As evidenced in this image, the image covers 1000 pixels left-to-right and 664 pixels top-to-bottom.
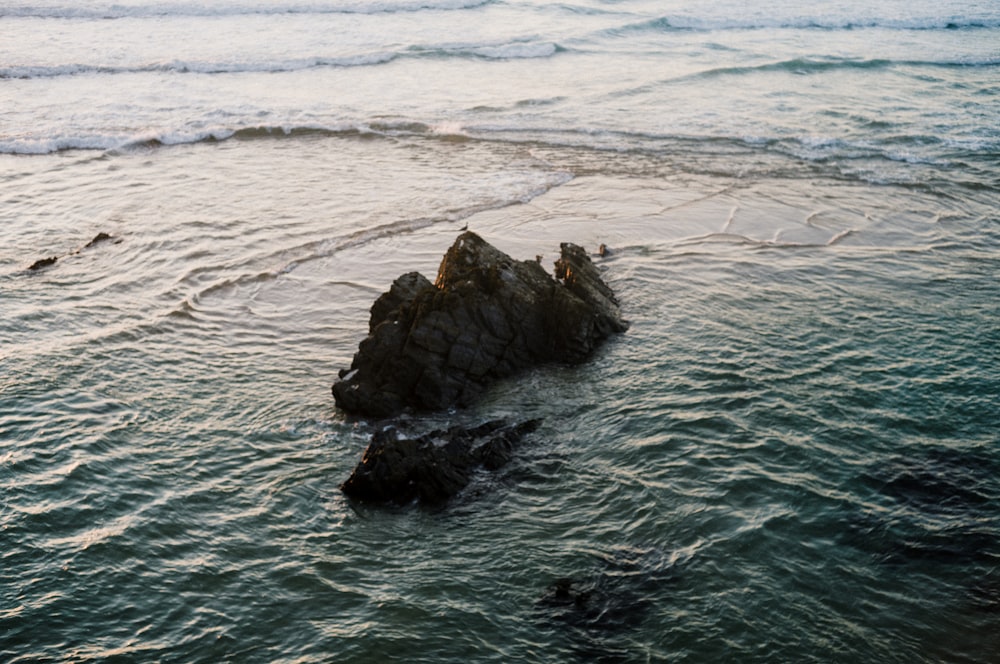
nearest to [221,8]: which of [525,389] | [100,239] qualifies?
[100,239]

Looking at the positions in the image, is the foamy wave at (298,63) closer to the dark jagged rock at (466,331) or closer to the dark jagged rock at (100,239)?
the dark jagged rock at (100,239)

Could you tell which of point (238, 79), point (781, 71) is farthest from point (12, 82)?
point (781, 71)

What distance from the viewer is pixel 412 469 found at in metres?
11.2

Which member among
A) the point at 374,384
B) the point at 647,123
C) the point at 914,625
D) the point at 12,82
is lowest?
the point at 914,625

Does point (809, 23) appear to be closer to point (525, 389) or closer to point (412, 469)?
point (525, 389)

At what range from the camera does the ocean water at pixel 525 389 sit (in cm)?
956

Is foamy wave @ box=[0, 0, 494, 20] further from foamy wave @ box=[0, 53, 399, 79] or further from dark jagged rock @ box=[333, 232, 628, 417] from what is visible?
dark jagged rock @ box=[333, 232, 628, 417]

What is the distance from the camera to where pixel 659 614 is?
9445 millimetres

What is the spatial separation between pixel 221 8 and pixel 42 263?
43503 millimetres

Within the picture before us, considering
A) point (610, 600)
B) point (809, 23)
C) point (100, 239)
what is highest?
point (809, 23)

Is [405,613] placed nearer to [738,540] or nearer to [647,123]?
[738,540]

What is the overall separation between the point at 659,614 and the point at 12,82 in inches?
1488

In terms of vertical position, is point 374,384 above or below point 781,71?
below

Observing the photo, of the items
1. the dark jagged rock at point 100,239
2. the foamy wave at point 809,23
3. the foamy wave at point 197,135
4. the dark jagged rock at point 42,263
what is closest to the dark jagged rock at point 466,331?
the dark jagged rock at point 42,263
